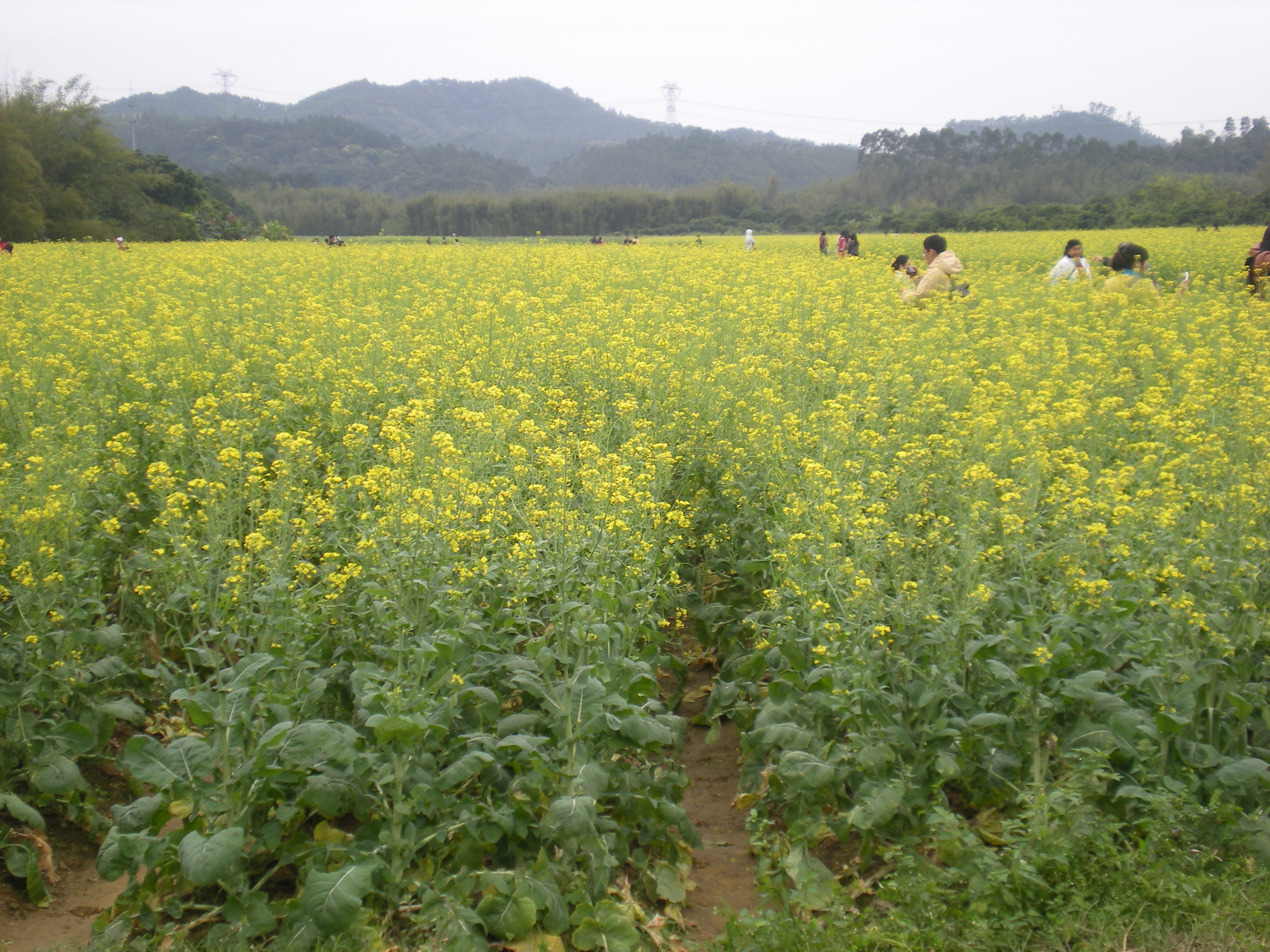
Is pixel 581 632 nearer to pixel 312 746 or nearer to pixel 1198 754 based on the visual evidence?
pixel 312 746

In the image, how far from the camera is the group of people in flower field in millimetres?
11328

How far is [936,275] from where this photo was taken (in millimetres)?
11859

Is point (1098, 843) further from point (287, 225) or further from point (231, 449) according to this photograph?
point (287, 225)

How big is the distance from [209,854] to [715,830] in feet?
7.17

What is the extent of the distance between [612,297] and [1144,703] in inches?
402

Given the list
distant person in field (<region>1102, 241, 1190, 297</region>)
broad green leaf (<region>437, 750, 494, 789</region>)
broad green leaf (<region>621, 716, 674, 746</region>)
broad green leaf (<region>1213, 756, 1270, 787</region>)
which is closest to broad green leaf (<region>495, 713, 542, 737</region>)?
broad green leaf (<region>437, 750, 494, 789</region>)

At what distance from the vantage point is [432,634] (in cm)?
338

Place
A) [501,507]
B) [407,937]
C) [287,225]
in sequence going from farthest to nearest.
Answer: [287,225] < [501,507] < [407,937]

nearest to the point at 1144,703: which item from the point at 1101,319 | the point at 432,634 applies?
the point at 432,634

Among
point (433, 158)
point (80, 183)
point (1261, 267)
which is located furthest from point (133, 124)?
point (1261, 267)

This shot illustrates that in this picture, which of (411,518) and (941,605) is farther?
(941,605)

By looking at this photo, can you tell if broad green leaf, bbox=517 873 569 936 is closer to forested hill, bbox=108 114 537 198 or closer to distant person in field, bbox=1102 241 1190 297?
distant person in field, bbox=1102 241 1190 297

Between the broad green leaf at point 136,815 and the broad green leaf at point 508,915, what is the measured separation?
49.1 inches

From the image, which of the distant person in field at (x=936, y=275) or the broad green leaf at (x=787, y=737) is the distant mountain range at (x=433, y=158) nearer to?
the distant person in field at (x=936, y=275)
